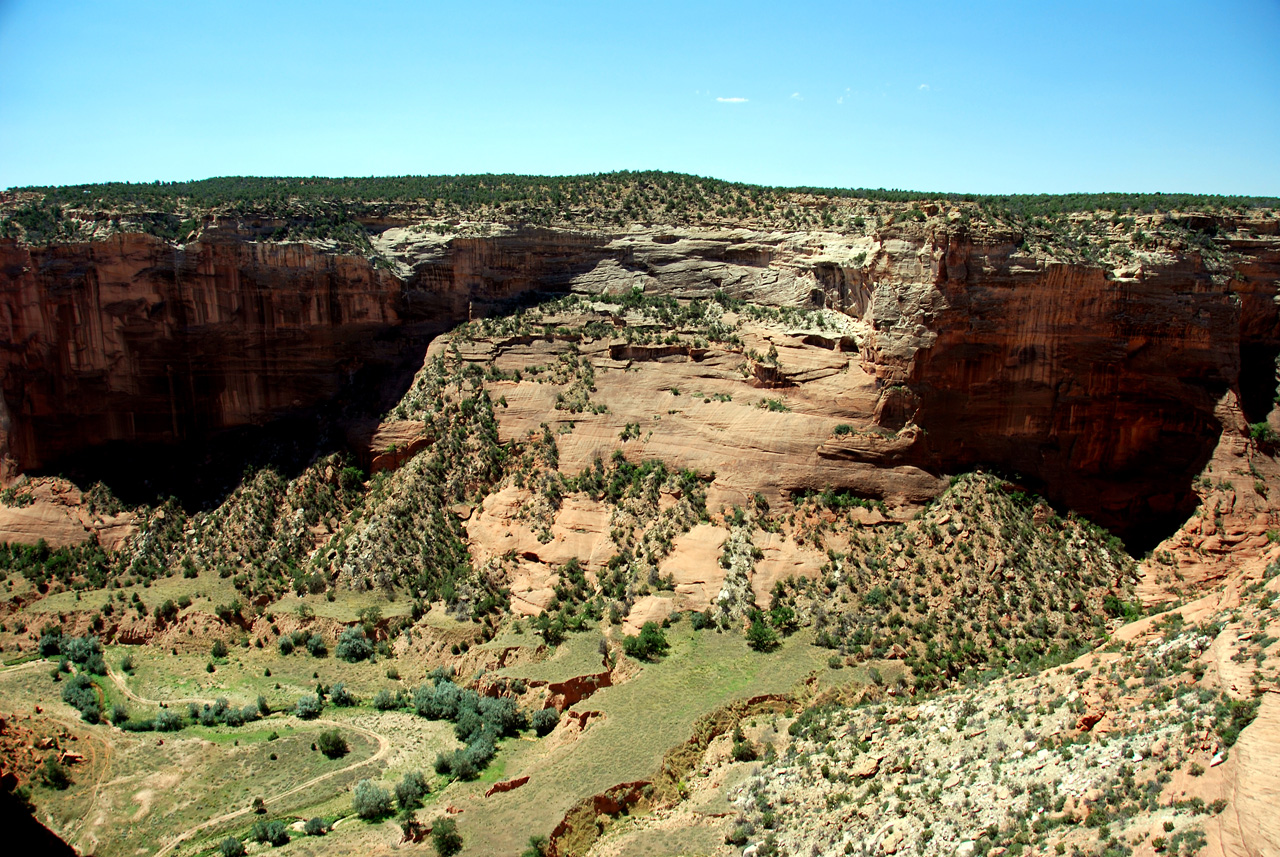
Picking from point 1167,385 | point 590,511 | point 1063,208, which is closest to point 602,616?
point 590,511

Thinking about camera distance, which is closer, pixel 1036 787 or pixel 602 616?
pixel 1036 787

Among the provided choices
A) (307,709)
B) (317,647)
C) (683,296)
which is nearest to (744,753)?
(307,709)

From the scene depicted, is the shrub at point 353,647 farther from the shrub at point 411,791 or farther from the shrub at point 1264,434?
the shrub at point 1264,434

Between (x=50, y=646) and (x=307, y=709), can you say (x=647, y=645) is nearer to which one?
(x=307, y=709)

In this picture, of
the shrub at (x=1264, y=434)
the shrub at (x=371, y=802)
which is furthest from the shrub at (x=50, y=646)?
the shrub at (x=1264, y=434)

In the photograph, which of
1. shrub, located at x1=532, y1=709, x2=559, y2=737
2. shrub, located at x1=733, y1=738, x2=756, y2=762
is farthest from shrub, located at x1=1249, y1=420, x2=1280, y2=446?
shrub, located at x1=532, y1=709, x2=559, y2=737

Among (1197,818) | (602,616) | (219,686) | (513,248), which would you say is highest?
(513,248)

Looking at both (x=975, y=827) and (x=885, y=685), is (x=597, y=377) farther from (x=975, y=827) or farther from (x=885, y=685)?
(x=975, y=827)
